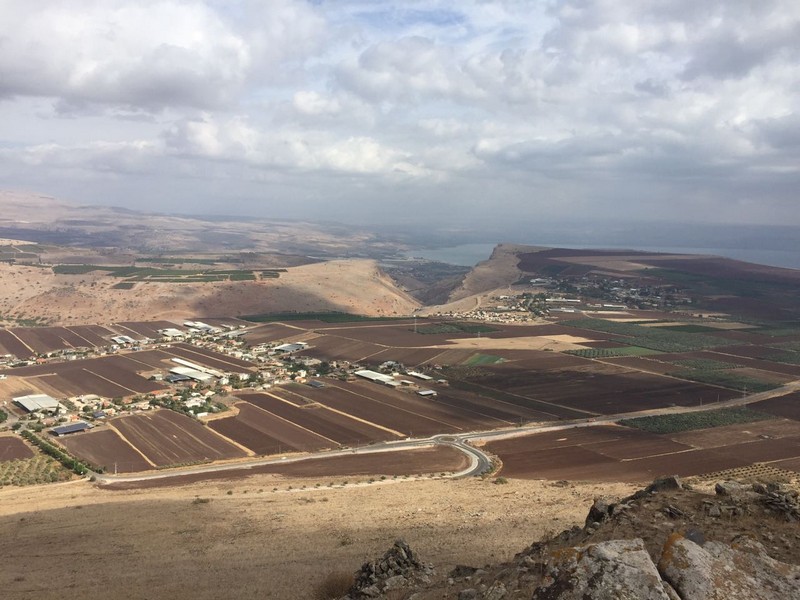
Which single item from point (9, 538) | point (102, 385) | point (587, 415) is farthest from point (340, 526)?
point (102, 385)

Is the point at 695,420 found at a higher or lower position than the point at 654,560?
lower

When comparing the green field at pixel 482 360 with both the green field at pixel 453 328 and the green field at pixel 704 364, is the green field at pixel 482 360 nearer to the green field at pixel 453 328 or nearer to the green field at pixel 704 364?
the green field at pixel 453 328

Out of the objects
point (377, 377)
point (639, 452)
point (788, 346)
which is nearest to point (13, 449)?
point (377, 377)

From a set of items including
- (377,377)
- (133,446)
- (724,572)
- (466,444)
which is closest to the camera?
(724,572)

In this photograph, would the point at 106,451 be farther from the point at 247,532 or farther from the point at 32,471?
the point at 247,532

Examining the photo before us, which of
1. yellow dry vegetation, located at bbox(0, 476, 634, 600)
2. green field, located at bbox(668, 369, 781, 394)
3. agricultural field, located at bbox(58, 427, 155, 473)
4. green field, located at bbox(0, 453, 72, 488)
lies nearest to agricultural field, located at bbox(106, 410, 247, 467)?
agricultural field, located at bbox(58, 427, 155, 473)

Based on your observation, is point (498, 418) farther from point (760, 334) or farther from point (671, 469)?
point (760, 334)
